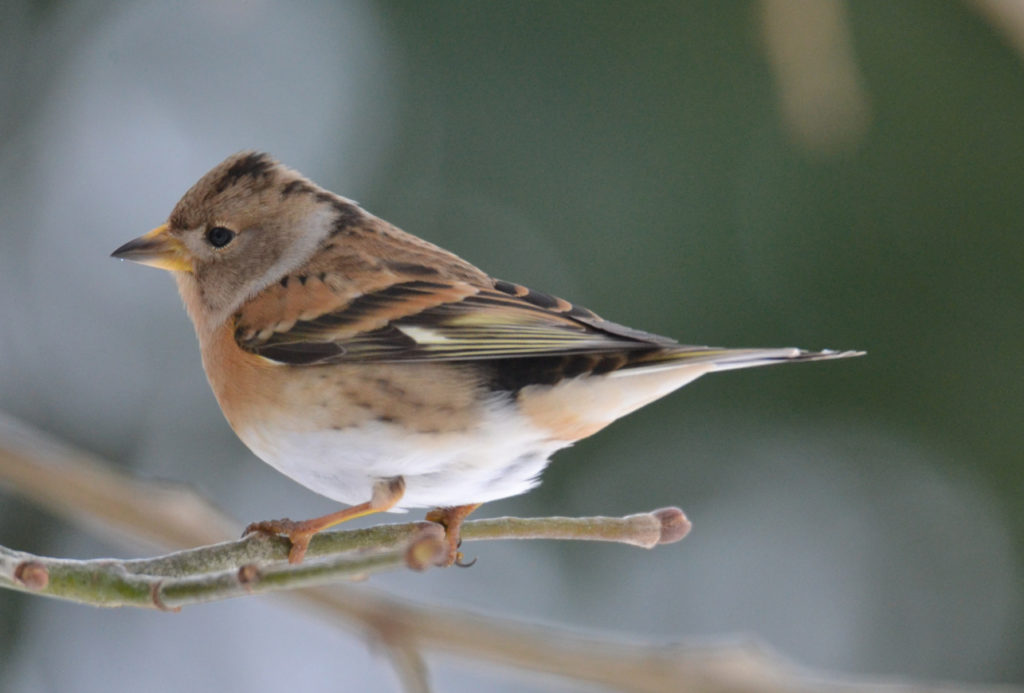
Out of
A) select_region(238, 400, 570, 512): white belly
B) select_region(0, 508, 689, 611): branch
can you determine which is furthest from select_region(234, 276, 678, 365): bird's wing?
select_region(0, 508, 689, 611): branch

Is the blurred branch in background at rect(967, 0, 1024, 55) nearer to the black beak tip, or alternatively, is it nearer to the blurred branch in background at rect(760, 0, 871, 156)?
the blurred branch in background at rect(760, 0, 871, 156)

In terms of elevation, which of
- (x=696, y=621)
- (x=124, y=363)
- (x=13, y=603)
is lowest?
(x=13, y=603)

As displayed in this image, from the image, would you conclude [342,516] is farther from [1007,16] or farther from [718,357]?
[1007,16]

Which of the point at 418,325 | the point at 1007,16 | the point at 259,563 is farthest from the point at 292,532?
the point at 1007,16

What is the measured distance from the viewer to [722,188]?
5.82 m

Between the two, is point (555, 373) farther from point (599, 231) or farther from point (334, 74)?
point (334, 74)

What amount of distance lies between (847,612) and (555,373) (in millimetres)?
5084

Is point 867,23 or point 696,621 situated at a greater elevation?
point 867,23

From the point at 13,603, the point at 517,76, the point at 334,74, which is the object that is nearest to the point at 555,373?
the point at 517,76

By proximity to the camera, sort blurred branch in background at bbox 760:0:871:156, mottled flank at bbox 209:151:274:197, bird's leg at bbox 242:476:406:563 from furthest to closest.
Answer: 1. mottled flank at bbox 209:151:274:197
2. blurred branch in background at bbox 760:0:871:156
3. bird's leg at bbox 242:476:406:563

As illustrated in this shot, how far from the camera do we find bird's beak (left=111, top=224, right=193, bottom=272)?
3438 millimetres

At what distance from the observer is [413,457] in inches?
117

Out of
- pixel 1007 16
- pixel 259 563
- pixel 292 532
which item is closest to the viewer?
pixel 259 563

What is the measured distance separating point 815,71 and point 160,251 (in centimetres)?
221
